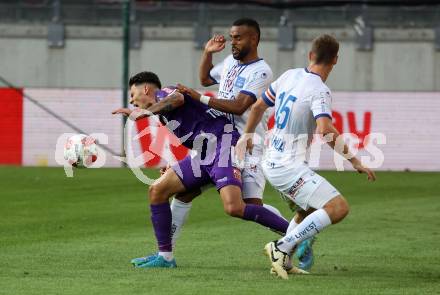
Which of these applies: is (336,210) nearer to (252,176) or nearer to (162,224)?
(252,176)

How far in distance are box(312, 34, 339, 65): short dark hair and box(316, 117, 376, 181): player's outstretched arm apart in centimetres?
61

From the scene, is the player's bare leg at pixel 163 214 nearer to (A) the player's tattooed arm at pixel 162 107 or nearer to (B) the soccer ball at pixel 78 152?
(A) the player's tattooed arm at pixel 162 107

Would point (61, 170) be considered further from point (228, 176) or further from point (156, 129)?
point (228, 176)

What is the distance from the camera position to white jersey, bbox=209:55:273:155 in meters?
9.63

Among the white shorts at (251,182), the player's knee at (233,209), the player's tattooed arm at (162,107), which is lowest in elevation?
the player's knee at (233,209)

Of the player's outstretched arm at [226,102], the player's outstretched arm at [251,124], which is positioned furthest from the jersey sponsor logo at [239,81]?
the player's outstretched arm at [251,124]

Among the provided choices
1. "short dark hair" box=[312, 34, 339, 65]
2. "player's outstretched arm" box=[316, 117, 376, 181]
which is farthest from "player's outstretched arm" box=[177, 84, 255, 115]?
"player's outstretched arm" box=[316, 117, 376, 181]

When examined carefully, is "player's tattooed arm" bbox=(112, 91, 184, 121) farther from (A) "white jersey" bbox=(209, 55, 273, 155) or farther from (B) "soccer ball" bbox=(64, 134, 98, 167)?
(B) "soccer ball" bbox=(64, 134, 98, 167)

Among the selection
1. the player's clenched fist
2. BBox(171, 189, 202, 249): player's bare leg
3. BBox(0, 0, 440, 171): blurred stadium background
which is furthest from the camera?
BBox(0, 0, 440, 171): blurred stadium background

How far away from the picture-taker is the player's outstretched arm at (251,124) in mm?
8945

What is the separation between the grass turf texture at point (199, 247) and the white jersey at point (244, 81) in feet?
4.24

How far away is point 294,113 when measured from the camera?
873 centimetres

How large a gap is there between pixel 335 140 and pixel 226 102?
1.42 m

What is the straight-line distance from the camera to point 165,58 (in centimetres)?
3288
